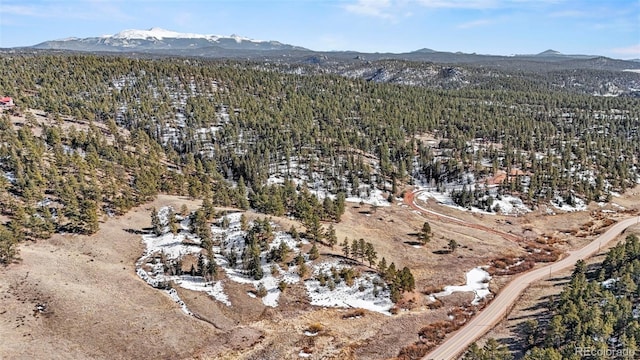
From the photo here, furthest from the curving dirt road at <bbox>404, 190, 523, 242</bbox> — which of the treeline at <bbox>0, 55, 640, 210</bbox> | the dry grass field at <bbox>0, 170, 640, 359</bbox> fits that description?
the dry grass field at <bbox>0, 170, 640, 359</bbox>

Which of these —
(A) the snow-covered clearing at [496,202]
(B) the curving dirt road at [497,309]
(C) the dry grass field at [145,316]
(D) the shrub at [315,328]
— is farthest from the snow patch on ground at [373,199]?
(D) the shrub at [315,328]

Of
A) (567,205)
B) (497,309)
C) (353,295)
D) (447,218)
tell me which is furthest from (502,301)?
(567,205)

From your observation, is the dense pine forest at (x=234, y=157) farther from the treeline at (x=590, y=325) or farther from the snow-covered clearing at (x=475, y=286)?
the treeline at (x=590, y=325)

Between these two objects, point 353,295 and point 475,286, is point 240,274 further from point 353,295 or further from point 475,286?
point 475,286

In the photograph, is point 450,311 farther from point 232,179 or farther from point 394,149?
point 394,149

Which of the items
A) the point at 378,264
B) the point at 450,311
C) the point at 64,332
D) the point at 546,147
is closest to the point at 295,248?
the point at 378,264

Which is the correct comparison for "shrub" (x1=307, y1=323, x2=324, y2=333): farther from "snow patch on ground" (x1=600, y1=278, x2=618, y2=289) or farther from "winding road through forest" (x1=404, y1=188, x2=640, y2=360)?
"snow patch on ground" (x1=600, y1=278, x2=618, y2=289)

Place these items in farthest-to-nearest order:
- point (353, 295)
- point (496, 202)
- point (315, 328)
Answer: point (496, 202) → point (353, 295) → point (315, 328)
